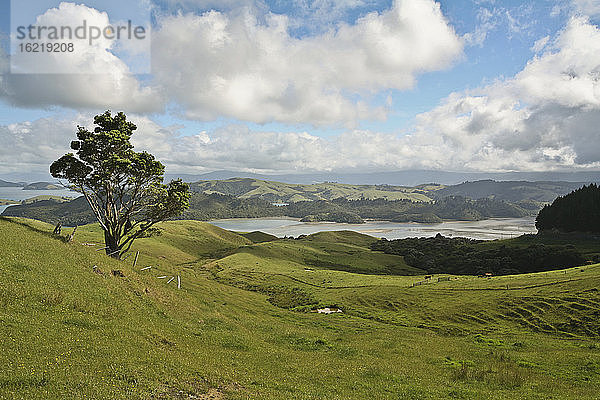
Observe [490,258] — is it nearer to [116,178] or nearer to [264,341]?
[264,341]

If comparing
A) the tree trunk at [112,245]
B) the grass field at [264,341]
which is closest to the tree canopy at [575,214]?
the grass field at [264,341]

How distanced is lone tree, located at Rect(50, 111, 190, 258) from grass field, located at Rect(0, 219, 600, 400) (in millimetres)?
6466

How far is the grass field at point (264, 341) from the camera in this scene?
1537 centimetres

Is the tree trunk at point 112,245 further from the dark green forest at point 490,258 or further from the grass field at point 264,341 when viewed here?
the dark green forest at point 490,258

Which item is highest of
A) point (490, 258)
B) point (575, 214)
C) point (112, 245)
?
point (112, 245)

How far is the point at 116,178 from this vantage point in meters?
40.2

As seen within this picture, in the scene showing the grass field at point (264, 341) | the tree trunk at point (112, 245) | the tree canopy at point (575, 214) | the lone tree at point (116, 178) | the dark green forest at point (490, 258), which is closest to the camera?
the grass field at point (264, 341)

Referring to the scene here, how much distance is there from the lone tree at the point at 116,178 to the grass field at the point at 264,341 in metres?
6.47

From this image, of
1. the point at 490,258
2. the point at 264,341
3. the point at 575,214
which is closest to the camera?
the point at 264,341

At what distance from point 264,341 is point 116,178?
26.6 meters

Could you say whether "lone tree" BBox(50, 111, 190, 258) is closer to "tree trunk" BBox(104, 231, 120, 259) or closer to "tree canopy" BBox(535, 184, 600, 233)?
"tree trunk" BBox(104, 231, 120, 259)

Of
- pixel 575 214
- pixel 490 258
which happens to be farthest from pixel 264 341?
pixel 575 214

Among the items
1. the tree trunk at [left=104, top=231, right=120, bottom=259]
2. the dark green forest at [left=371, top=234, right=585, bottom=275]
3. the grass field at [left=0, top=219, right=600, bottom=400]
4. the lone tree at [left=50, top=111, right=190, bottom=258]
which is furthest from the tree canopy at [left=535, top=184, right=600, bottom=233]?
the tree trunk at [left=104, top=231, right=120, bottom=259]

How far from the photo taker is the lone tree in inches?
1518
